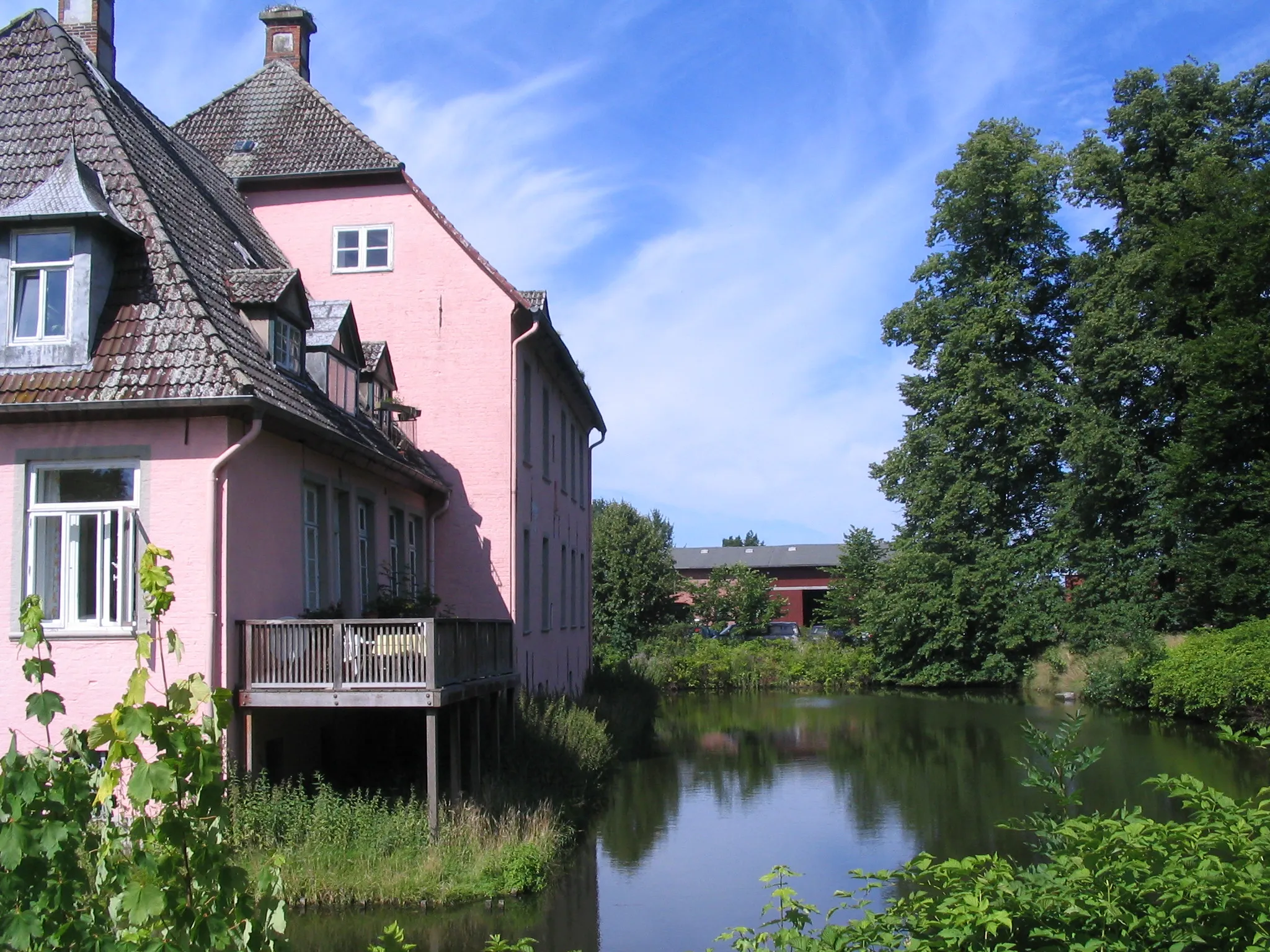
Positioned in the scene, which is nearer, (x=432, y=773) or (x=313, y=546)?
(x=432, y=773)

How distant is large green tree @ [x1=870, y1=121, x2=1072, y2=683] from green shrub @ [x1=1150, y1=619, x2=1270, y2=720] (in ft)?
23.0

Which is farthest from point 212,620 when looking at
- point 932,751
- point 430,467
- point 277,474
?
point 932,751

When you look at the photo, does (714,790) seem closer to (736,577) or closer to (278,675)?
(278,675)

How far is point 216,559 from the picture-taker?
11.7 meters

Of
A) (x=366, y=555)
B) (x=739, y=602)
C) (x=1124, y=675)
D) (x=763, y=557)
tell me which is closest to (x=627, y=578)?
(x=739, y=602)

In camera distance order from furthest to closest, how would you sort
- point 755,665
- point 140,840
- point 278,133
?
1. point 755,665
2. point 278,133
3. point 140,840

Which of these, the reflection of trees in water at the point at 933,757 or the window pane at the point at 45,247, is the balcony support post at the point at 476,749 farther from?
the window pane at the point at 45,247

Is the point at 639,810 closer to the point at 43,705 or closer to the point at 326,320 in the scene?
the point at 326,320

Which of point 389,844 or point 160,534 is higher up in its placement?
point 160,534

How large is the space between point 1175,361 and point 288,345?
85.2 feet

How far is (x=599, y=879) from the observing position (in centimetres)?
1315

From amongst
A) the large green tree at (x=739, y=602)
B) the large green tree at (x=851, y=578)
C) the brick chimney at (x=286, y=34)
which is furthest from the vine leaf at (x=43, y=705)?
the large green tree at (x=739, y=602)

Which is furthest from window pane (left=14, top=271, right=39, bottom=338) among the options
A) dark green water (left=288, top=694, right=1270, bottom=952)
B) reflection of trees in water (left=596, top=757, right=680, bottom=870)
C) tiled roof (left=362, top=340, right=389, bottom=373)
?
reflection of trees in water (left=596, top=757, right=680, bottom=870)

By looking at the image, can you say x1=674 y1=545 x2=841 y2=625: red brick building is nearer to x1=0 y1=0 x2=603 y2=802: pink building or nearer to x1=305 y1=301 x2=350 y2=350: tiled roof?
x1=0 y1=0 x2=603 y2=802: pink building
